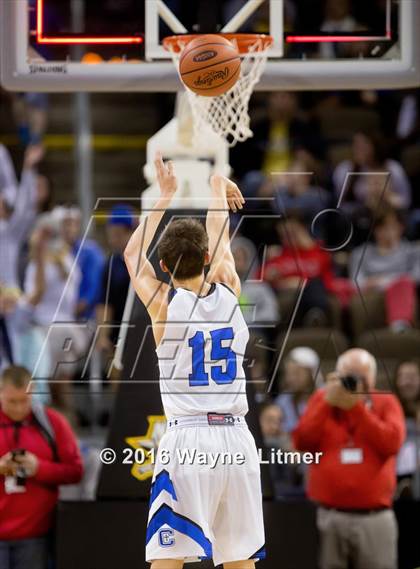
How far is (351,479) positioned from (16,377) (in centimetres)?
222

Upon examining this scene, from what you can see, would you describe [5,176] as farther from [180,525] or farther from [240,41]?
[180,525]


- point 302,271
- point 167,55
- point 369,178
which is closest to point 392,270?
point 302,271

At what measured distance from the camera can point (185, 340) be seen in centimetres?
667

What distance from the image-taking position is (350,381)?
336 inches

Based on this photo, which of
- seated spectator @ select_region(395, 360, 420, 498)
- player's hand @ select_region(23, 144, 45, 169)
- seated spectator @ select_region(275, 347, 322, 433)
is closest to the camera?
seated spectator @ select_region(395, 360, 420, 498)

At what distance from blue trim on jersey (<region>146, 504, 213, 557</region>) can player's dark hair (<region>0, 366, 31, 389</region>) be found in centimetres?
209

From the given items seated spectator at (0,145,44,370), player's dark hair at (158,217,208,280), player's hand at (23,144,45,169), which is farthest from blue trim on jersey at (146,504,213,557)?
player's hand at (23,144,45,169)

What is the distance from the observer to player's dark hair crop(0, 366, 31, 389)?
8312 mm

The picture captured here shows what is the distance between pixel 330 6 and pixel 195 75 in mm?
7183

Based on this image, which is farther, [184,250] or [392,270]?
[392,270]

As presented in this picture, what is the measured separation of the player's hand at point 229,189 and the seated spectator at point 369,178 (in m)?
5.68

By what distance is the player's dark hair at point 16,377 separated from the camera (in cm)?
831

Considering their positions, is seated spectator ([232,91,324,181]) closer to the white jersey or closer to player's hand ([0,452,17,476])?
player's hand ([0,452,17,476])

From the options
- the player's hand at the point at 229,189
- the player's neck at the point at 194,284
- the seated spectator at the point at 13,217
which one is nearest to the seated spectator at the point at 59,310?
the seated spectator at the point at 13,217
